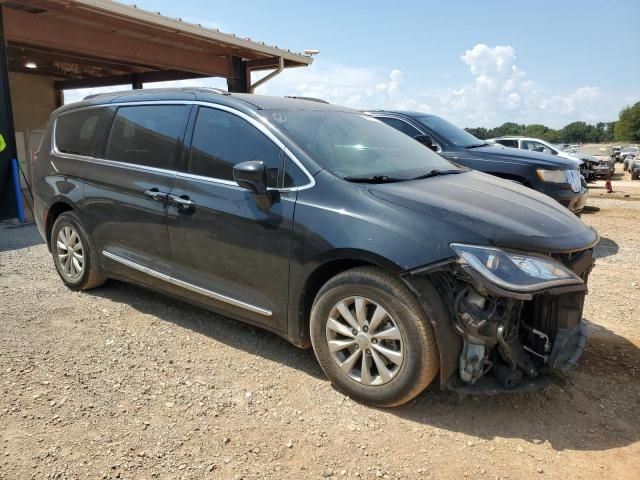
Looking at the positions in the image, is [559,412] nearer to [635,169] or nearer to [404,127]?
[404,127]

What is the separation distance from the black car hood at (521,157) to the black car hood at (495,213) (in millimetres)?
3443

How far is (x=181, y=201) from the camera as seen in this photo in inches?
142

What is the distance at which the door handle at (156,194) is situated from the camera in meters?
3.74

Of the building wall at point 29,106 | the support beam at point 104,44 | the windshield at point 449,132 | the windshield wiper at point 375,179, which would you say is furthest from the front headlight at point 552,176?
the building wall at point 29,106

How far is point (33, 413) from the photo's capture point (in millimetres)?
2865

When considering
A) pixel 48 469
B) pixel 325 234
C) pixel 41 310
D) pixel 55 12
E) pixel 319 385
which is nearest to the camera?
pixel 48 469

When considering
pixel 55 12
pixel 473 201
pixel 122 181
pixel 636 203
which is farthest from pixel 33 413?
pixel 636 203

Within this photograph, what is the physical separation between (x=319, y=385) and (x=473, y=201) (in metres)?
1.45

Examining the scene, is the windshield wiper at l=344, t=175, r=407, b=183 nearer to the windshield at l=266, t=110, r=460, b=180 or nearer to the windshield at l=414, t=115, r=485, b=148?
the windshield at l=266, t=110, r=460, b=180

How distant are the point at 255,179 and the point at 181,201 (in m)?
0.80

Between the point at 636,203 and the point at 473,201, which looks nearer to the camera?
the point at 473,201

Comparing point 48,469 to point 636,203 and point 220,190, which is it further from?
point 636,203

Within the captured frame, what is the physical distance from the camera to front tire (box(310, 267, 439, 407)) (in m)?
2.70

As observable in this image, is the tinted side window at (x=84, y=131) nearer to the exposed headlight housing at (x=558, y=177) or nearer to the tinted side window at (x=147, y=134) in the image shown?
the tinted side window at (x=147, y=134)
